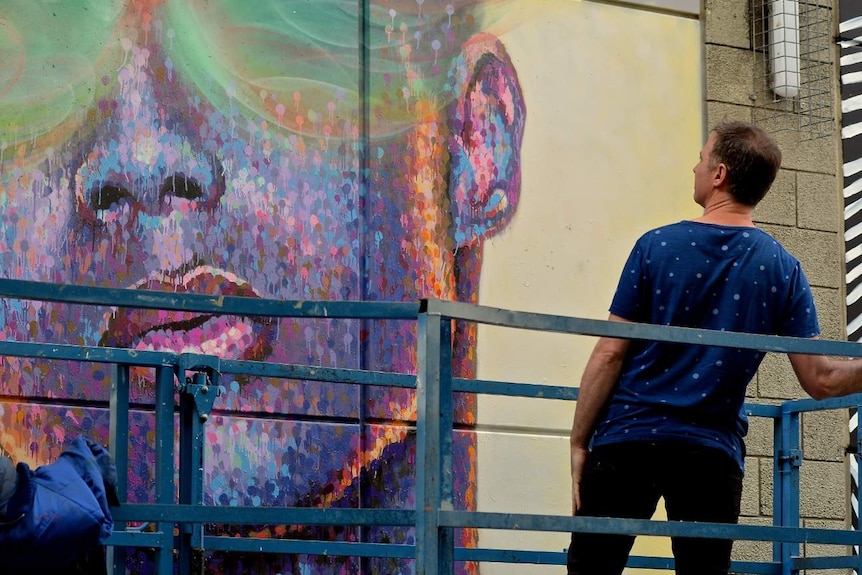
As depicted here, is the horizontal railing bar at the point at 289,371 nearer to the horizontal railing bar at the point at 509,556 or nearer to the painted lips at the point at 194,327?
the horizontal railing bar at the point at 509,556

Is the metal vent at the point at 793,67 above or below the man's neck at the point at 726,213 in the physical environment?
above

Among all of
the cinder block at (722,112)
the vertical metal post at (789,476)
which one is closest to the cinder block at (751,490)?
the vertical metal post at (789,476)

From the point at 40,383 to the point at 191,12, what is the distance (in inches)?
60.5

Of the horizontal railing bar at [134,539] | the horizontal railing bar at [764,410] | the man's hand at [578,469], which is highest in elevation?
the horizontal railing bar at [764,410]

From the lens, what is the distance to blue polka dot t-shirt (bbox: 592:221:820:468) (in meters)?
3.72

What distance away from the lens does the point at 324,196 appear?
19.1 ft

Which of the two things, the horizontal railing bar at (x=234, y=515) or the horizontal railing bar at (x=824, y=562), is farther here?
the horizontal railing bar at (x=824, y=562)

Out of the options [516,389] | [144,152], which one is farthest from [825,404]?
[144,152]

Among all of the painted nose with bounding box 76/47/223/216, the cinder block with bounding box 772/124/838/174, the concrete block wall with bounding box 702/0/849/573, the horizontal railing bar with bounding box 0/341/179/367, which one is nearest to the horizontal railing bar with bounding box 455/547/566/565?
the horizontal railing bar with bounding box 0/341/179/367

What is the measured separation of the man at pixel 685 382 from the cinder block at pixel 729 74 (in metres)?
2.91

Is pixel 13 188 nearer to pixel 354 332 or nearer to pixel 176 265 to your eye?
pixel 176 265

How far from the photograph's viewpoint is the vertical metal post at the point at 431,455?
3.19 meters

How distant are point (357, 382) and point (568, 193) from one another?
6.67 feet

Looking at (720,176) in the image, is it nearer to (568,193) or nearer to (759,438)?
(568,193)
